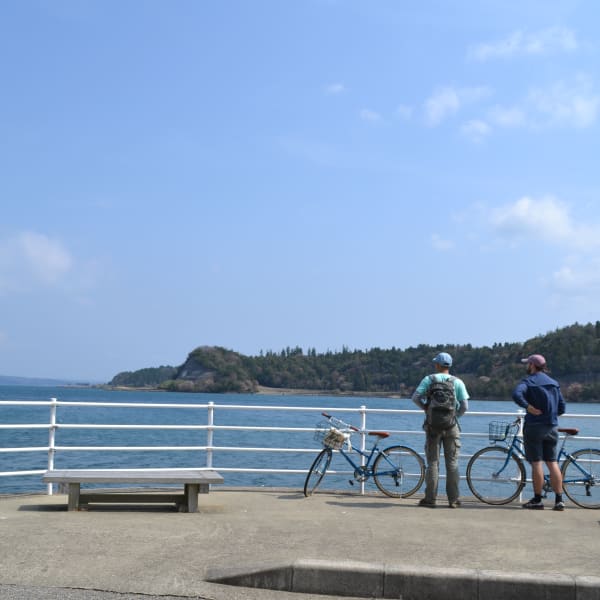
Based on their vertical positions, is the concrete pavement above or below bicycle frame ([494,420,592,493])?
below

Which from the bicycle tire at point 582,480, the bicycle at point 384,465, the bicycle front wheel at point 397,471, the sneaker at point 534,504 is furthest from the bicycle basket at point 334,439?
the bicycle tire at point 582,480

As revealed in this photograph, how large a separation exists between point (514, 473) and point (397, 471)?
1.34 metres

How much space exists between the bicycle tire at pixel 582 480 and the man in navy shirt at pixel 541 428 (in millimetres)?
527

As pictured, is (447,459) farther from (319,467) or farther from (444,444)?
(319,467)

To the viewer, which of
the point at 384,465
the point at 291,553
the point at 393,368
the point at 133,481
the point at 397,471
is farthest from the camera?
the point at 393,368

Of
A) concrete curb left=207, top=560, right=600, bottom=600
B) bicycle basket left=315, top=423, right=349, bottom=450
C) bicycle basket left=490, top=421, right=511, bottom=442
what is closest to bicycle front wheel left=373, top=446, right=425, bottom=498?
bicycle basket left=315, top=423, right=349, bottom=450

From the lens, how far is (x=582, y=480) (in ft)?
30.4

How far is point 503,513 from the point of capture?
8.52 m

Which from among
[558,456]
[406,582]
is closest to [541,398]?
[558,456]

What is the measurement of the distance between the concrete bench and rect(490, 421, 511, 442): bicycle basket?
3454 millimetres

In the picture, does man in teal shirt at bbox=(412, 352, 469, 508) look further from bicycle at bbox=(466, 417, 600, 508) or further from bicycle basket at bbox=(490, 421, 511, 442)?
bicycle basket at bbox=(490, 421, 511, 442)

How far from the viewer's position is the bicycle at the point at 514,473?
9250 millimetres

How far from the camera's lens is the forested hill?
120250 mm

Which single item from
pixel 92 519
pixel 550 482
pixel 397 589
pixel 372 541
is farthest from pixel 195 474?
pixel 550 482
